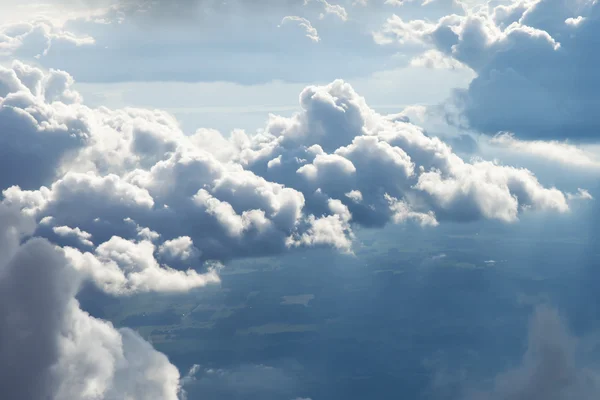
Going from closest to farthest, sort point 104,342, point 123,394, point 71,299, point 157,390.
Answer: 1. point 71,299
2. point 123,394
3. point 104,342
4. point 157,390

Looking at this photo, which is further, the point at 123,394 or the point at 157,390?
the point at 157,390

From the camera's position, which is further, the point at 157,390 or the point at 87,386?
the point at 157,390

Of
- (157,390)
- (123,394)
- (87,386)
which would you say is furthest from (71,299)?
(157,390)

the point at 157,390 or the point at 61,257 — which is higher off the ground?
the point at 61,257

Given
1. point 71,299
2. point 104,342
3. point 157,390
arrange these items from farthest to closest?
point 157,390
point 104,342
point 71,299

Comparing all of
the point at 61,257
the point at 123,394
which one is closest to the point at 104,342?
the point at 123,394

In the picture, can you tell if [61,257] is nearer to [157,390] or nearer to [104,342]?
[104,342]

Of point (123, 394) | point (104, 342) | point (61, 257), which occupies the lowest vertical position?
point (123, 394)

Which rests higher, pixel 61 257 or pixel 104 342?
pixel 61 257

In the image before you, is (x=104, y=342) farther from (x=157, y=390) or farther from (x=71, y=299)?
(x=71, y=299)

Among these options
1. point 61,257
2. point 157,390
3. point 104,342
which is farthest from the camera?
point 157,390
